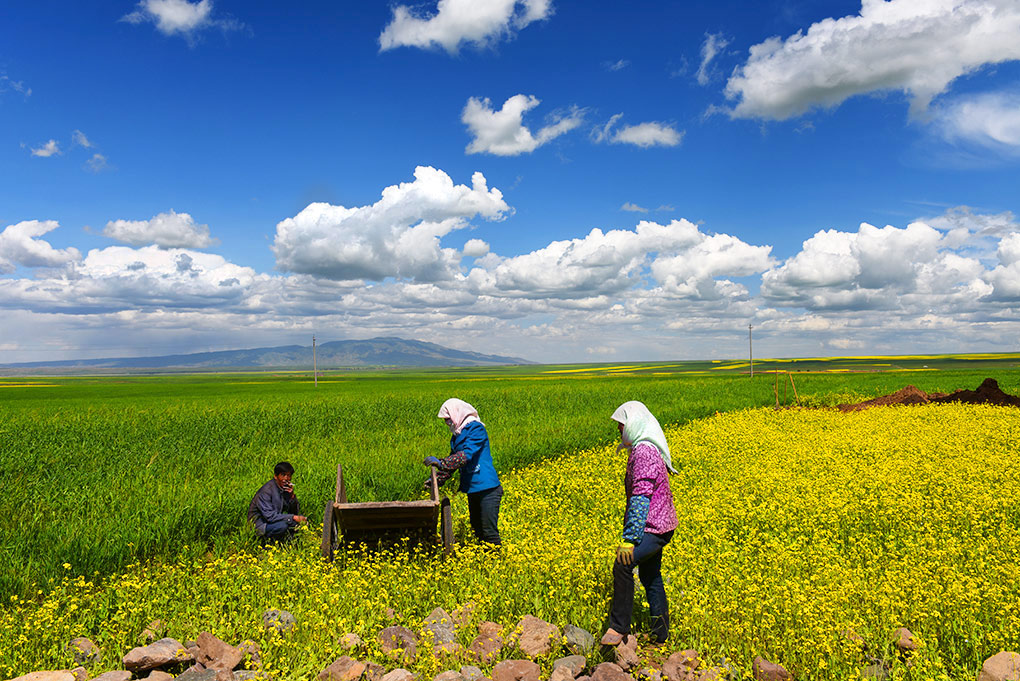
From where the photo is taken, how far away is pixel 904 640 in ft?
17.8

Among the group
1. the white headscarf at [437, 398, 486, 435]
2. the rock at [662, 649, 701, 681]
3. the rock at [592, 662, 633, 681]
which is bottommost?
the rock at [662, 649, 701, 681]

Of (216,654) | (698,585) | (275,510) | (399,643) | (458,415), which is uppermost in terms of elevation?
(458,415)

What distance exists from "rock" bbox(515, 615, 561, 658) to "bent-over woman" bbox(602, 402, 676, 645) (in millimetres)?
477

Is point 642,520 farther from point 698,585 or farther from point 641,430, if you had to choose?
point 698,585

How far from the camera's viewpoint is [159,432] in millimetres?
19578

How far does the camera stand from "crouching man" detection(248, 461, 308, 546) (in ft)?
29.3

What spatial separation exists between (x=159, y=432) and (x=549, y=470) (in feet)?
44.5

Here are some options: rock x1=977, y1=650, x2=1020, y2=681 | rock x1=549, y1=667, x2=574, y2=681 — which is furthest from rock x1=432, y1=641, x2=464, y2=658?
rock x1=977, y1=650, x2=1020, y2=681

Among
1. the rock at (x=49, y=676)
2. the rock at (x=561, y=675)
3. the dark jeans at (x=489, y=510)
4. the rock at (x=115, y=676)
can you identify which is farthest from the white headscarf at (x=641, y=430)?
the rock at (x=49, y=676)

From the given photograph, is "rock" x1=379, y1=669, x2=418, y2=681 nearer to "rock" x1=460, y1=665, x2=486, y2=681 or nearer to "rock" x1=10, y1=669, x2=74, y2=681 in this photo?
"rock" x1=460, y1=665, x2=486, y2=681

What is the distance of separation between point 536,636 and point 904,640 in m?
3.36

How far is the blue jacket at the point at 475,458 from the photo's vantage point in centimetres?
777

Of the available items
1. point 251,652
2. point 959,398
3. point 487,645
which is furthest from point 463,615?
point 959,398

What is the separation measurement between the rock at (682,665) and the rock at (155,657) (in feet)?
13.2
